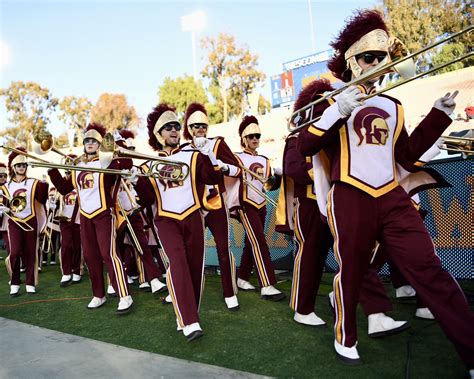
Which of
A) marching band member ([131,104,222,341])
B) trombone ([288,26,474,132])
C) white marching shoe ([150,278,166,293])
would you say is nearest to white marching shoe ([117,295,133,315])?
white marching shoe ([150,278,166,293])

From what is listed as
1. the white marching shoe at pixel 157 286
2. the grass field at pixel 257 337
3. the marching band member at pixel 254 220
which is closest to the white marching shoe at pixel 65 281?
the grass field at pixel 257 337

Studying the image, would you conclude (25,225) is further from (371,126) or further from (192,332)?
(371,126)

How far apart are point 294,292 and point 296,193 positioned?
0.83 m

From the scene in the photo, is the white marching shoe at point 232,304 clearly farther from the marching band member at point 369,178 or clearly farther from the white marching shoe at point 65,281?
the white marching shoe at point 65,281

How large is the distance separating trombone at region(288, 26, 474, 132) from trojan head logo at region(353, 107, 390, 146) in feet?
0.68

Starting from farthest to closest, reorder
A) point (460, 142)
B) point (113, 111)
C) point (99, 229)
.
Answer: point (113, 111) < point (99, 229) < point (460, 142)

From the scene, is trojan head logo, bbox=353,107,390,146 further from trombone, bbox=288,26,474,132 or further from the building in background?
the building in background

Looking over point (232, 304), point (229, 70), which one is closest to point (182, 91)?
point (229, 70)

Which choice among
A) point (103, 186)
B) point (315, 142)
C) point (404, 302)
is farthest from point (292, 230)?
point (103, 186)

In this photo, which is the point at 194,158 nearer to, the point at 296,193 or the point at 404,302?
the point at 296,193

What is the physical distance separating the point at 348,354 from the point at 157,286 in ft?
10.8

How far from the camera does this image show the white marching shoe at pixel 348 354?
9.35 feet

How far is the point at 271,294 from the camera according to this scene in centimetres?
489

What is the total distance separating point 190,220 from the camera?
3947mm
